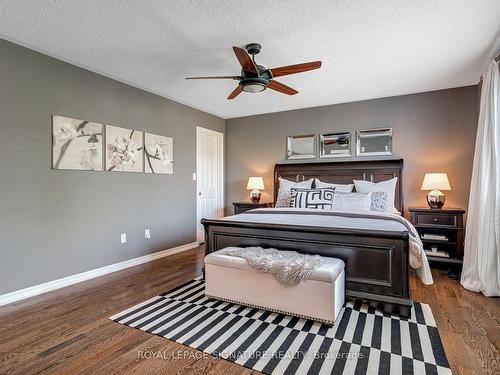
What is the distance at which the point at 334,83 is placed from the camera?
12.3 feet

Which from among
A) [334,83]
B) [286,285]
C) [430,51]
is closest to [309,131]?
[334,83]

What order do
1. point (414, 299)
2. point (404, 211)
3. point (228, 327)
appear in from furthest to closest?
point (404, 211), point (414, 299), point (228, 327)

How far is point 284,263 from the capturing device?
224 centimetres

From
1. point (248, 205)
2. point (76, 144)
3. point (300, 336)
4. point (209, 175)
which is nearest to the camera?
point (300, 336)

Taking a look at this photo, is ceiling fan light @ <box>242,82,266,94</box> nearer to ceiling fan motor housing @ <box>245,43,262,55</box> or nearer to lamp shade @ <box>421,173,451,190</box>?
ceiling fan motor housing @ <box>245,43,262,55</box>

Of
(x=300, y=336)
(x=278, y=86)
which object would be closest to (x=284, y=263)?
(x=300, y=336)

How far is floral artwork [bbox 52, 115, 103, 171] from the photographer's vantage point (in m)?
3.01

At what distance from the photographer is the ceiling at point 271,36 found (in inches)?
85.3

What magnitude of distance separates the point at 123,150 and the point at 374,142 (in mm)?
3801

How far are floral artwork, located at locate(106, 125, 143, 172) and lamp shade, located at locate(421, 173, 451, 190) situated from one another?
4.03 metres

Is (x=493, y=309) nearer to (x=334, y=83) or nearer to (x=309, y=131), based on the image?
(x=334, y=83)

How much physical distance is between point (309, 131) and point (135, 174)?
301 cm

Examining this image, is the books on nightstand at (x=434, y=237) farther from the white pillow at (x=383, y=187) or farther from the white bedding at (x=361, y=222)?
the white bedding at (x=361, y=222)

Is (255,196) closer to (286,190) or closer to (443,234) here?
(286,190)
